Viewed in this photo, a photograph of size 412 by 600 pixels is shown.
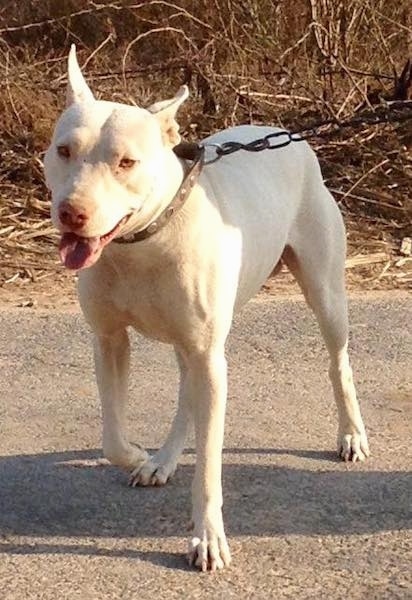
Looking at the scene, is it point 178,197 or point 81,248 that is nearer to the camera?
point 81,248

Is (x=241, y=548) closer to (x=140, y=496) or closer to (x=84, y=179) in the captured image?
(x=140, y=496)

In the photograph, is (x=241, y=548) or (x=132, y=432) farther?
(x=132, y=432)

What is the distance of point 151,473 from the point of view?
4.71m

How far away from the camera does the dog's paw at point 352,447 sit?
16.4 feet

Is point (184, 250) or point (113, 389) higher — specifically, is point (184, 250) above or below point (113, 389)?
above

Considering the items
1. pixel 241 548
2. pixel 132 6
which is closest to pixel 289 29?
pixel 132 6

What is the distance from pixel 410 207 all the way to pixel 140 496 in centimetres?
495

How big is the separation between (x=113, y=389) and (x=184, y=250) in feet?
2.41

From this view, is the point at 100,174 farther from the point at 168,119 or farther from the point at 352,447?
the point at 352,447

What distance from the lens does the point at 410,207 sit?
29.7ft

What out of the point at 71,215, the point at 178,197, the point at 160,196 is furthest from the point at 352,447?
the point at 71,215

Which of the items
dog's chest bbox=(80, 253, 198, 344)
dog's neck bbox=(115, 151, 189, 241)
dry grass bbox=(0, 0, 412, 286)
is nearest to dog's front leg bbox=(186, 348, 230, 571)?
dog's chest bbox=(80, 253, 198, 344)

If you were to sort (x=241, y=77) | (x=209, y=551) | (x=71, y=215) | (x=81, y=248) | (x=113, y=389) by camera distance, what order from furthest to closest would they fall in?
(x=241, y=77) < (x=113, y=389) < (x=209, y=551) < (x=81, y=248) < (x=71, y=215)

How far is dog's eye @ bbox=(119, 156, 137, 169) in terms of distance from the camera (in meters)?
3.58
